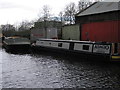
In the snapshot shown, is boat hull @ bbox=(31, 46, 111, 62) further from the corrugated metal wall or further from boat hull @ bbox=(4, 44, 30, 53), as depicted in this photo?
the corrugated metal wall

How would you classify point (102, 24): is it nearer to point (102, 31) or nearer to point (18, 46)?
point (102, 31)

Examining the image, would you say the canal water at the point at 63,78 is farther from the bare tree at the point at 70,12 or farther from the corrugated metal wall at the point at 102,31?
the bare tree at the point at 70,12

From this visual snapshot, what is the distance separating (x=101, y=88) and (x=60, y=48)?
11.1 m

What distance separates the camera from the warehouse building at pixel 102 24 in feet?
64.4

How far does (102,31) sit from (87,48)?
17.4 feet

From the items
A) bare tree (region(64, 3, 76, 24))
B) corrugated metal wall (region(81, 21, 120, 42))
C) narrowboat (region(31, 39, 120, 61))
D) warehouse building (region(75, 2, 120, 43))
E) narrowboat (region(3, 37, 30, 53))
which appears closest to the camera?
narrowboat (region(31, 39, 120, 61))

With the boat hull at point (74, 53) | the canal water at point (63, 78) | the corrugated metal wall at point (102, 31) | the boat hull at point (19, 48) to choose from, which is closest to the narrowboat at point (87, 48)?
the boat hull at point (74, 53)

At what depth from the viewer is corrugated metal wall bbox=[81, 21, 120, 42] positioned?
1944 cm

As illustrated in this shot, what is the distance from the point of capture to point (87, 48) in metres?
16.4

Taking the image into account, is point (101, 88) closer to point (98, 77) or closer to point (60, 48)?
point (98, 77)

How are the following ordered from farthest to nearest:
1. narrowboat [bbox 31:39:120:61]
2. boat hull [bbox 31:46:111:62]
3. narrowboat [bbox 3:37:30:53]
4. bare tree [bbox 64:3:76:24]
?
1. bare tree [bbox 64:3:76:24]
2. narrowboat [bbox 3:37:30:53]
3. boat hull [bbox 31:46:111:62]
4. narrowboat [bbox 31:39:120:61]

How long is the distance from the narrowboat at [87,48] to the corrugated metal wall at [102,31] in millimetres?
4177

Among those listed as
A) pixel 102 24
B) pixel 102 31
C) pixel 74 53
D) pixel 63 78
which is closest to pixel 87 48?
pixel 74 53

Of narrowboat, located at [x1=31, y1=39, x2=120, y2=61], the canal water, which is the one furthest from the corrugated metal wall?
the canal water
